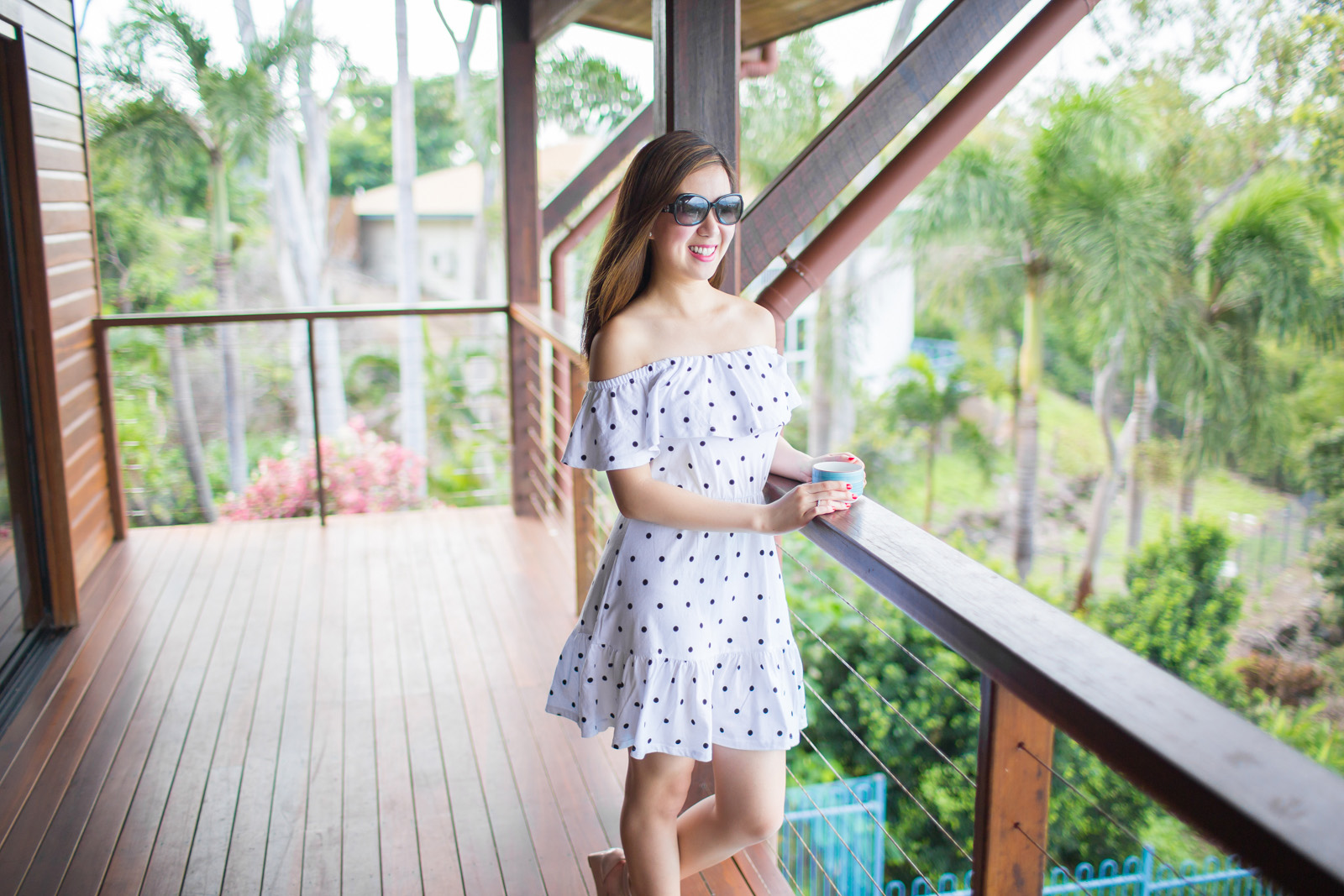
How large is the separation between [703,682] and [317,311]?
3416mm

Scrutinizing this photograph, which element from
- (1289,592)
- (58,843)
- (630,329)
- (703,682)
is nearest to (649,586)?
(703,682)

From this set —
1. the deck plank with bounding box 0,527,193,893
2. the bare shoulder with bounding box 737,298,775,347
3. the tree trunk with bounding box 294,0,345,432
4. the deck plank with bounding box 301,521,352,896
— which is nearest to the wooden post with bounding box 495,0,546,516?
the deck plank with bounding box 301,521,352,896

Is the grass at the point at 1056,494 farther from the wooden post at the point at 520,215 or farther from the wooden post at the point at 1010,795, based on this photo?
the wooden post at the point at 1010,795

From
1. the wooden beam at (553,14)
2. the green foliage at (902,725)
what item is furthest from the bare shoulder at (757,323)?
the green foliage at (902,725)

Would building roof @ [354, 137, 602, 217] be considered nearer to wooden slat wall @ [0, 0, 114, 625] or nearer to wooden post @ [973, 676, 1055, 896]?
wooden slat wall @ [0, 0, 114, 625]

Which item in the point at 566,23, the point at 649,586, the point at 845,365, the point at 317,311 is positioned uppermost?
the point at 566,23

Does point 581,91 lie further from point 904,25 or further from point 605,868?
point 605,868

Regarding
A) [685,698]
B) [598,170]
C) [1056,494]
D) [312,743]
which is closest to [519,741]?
[312,743]

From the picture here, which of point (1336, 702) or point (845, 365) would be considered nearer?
point (1336, 702)

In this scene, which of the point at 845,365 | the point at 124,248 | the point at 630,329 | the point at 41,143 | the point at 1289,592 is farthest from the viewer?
the point at 845,365

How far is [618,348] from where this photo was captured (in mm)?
1531

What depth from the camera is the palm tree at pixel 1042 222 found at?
13336 mm

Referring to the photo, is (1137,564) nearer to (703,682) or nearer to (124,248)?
(703,682)

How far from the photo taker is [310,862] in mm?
2180
